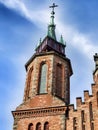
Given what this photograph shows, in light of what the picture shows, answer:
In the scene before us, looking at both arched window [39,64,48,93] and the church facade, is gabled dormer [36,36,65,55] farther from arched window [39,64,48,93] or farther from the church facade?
arched window [39,64,48,93]

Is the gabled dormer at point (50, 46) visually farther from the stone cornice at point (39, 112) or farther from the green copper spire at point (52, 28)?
the stone cornice at point (39, 112)

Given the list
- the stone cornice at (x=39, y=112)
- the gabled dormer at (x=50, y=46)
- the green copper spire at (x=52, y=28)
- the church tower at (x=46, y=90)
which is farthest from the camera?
the green copper spire at (x=52, y=28)

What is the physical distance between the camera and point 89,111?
26344 mm

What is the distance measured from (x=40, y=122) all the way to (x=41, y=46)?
874cm

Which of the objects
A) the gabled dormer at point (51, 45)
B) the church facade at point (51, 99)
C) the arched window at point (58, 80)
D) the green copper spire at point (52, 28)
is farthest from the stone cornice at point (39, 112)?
the green copper spire at point (52, 28)

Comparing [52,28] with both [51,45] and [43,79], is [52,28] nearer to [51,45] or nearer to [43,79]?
[51,45]

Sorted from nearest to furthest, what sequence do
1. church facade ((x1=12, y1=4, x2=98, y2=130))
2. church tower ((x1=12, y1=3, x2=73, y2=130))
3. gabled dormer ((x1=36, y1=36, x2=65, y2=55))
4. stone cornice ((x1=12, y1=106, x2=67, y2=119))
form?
church facade ((x1=12, y1=4, x2=98, y2=130))
church tower ((x1=12, y1=3, x2=73, y2=130))
stone cornice ((x1=12, y1=106, x2=67, y2=119))
gabled dormer ((x1=36, y1=36, x2=65, y2=55))

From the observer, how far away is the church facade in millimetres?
26234

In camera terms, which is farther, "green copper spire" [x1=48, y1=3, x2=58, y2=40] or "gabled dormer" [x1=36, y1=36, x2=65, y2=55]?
"green copper spire" [x1=48, y1=3, x2=58, y2=40]

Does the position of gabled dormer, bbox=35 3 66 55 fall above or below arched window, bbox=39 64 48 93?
above

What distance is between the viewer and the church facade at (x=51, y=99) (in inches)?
1033


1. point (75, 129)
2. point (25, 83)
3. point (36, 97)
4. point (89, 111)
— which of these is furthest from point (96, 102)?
point (25, 83)

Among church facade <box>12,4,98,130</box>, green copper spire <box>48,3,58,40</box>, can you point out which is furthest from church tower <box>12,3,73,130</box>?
green copper spire <box>48,3,58,40</box>

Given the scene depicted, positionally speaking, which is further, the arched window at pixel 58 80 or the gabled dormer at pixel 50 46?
the gabled dormer at pixel 50 46
